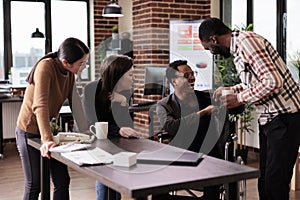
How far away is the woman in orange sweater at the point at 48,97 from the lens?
2561 mm

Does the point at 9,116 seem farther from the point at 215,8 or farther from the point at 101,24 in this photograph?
the point at 215,8

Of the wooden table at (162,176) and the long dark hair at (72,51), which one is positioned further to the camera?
the long dark hair at (72,51)

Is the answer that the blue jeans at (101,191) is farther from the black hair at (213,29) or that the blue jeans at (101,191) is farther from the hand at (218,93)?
the black hair at (213,29)

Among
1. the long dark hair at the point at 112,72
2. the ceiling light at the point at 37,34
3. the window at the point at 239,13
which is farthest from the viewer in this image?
the ceiling light at the point at 37,34

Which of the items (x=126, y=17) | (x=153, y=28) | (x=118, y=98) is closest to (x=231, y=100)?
(x=118, y=98)

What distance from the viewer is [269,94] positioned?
2.56 m

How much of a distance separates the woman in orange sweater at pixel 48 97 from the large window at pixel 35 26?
487 centimetres

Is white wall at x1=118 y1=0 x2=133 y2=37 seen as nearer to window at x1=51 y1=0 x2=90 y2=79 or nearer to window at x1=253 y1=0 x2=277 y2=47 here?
window at x1=51 y1=0 x2=90 y2=79

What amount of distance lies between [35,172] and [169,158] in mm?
1018

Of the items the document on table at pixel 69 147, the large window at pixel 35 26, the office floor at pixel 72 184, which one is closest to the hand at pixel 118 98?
the document on table at pixel 69 147

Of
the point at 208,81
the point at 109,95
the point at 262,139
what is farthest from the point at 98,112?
the point at 208,81

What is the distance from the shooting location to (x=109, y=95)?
9.47ft

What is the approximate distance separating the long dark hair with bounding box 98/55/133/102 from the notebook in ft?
2.25

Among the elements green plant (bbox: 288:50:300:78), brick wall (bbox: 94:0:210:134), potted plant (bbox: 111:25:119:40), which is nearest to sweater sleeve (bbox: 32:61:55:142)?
brick wall (bbox: 94:0:210:134)
